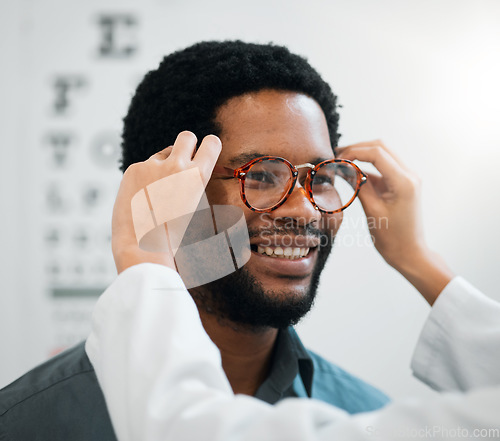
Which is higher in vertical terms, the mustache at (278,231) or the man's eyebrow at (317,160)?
the man's eyebrow at (317,160)

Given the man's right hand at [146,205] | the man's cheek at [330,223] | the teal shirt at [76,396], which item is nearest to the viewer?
the man's right hand at [146,205]

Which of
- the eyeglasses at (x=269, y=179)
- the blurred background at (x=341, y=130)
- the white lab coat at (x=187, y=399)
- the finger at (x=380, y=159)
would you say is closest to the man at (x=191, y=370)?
the white lab coat at (x=187, y=399)

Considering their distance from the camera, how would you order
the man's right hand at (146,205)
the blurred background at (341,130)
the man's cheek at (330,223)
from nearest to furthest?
1. the man's right hand at (146,205)
2. the man's cheek at (330,223)
3. the blurred background at (341,130)

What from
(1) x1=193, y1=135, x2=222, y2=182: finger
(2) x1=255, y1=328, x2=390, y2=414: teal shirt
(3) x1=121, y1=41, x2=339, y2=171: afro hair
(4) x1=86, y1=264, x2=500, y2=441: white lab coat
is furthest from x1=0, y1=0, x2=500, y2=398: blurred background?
(4) x1=86, y1=264, x2=500, y2=441: white lab coat

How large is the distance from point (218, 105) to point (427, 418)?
78 cm

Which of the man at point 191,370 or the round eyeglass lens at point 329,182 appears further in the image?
the round eyeglass lens at point 329,182

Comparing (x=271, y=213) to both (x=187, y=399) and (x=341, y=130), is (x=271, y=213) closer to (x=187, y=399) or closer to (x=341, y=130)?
(x=187, y=399)

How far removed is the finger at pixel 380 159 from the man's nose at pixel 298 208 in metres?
0.19

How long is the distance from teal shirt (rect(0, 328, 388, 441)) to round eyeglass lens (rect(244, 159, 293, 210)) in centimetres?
42

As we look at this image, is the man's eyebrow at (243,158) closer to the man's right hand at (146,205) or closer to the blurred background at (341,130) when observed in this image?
the man's right hand at (146,205)

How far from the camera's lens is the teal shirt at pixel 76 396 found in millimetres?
909

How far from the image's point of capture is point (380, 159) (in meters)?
1.05

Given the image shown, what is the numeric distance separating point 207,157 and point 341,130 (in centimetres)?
91

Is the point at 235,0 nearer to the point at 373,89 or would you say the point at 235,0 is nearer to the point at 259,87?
the point at 373,89
